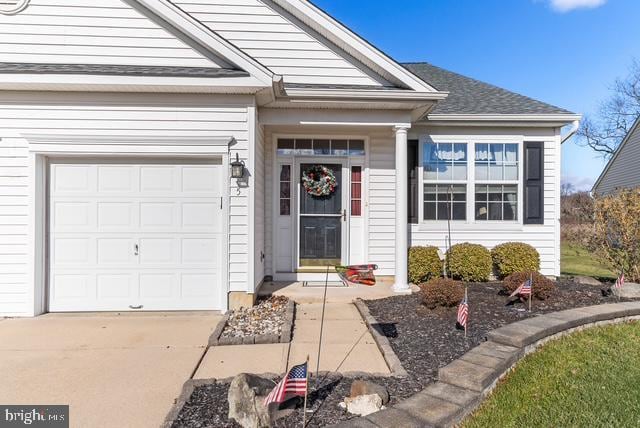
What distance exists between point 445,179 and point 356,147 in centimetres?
195

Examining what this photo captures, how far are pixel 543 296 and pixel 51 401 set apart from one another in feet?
18.8

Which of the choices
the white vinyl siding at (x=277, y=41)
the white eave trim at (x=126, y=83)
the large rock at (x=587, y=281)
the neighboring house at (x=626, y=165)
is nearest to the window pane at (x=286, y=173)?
the white vinyl siding at (x=277, y=41)

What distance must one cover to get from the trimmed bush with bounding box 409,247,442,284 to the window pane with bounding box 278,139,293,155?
2.95m

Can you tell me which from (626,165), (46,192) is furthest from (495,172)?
(626,165)

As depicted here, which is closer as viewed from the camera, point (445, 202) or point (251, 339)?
point (251, 339)

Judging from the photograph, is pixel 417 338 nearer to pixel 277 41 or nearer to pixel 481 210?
pixel 481 210

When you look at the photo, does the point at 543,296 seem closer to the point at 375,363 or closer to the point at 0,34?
the point at 375,363

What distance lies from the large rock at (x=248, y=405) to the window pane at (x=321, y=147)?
499cm

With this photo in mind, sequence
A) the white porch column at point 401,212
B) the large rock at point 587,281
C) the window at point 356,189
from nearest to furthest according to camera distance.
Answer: the white porch column at point 401,212 < the large rock at point 587,281 < the window at point 356,189

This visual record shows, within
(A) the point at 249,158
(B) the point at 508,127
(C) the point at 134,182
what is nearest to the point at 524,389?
(A) the point at 249,158

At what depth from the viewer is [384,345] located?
3.79m

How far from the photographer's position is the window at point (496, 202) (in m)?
7.46

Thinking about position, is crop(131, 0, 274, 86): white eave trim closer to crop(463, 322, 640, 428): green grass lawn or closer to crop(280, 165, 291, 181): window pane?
crop(280, 165, 291, 181): window pane

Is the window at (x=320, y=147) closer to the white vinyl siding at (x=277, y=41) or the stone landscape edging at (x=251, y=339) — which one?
the white vinyl siding at (x=277, y=41)
